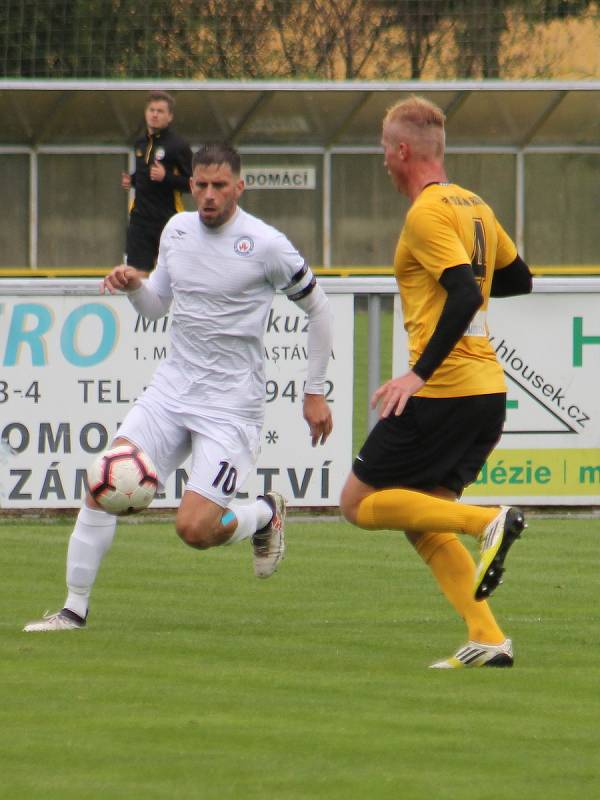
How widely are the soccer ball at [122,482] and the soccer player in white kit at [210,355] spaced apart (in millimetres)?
137

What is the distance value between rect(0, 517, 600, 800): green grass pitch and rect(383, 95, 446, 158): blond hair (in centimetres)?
175

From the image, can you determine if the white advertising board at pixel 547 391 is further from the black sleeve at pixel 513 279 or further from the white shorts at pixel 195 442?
the black sleeve at pixel 513 279

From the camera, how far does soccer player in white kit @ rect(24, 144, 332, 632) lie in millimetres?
6586

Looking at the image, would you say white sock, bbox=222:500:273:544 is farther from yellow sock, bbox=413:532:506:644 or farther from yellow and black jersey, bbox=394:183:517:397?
yellow and black jersey, bbox=394:183:517:397

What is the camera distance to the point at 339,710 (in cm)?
505

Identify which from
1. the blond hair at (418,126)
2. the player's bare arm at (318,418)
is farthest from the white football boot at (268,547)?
the blond hair at (418,126)

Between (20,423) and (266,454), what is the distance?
142cm

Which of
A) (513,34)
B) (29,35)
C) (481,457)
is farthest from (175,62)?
(481,457)

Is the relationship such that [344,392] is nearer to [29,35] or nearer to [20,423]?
[20,423]

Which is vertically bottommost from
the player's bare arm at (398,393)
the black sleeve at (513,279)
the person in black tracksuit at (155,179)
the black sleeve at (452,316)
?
the player's bare arm at (398,393)

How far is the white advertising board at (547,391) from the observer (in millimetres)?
10102

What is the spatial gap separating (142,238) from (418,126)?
328 inches

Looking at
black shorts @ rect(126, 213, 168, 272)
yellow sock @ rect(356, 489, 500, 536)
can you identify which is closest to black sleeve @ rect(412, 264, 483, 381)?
yellow sock @ rect(356, 489, 500, 536)

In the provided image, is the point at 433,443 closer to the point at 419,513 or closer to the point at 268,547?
the point at 419,513
